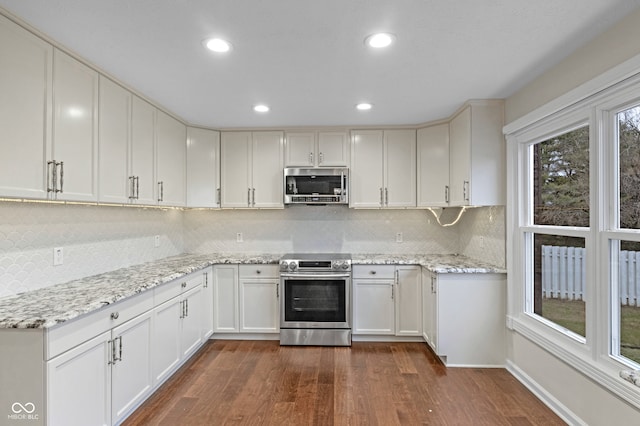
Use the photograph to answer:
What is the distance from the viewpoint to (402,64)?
2.32 m

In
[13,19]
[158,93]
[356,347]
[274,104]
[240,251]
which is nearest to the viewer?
Answer: [13,19]

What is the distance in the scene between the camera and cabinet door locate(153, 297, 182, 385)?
8.42 feet

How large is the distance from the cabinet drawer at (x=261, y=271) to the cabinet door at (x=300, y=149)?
119cm

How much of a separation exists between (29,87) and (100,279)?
139cm

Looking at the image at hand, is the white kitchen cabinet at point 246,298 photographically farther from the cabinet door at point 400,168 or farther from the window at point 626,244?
the window at point 626,244

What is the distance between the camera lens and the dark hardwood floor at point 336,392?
2303 millimetres

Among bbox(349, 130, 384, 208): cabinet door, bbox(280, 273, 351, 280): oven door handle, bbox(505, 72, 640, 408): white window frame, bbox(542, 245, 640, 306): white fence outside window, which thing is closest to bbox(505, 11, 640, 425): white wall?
bbox(505, 72, 640, 408): white window frame

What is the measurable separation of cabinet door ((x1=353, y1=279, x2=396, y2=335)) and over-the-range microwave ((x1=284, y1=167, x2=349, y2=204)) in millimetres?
968

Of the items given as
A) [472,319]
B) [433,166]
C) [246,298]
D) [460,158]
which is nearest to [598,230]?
[472,319]

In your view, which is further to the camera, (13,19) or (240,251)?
(240,251)

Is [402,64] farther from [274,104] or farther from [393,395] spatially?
[393,395]

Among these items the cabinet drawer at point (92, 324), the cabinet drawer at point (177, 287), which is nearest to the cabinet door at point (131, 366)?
the cabinet drawer at point (92, 324)

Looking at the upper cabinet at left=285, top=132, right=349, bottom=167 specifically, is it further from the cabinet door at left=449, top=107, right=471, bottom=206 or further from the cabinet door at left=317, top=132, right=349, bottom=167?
the cabinet door at left=449, top=107, right=471, bottom=206

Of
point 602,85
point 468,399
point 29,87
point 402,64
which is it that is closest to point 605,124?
point 602,85
